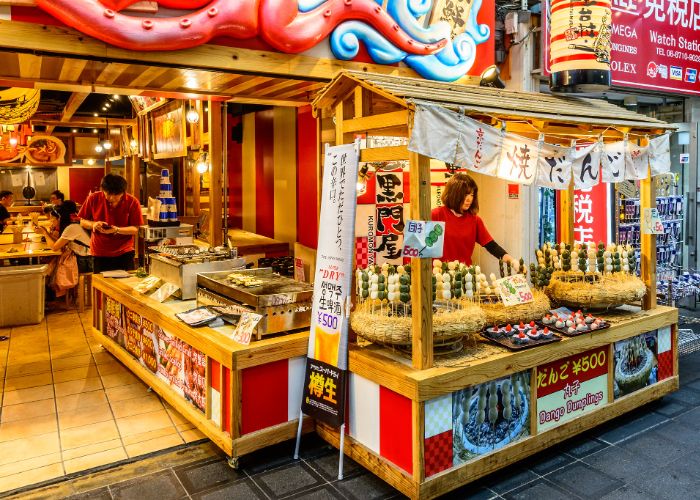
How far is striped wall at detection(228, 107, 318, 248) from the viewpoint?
8.73 metres

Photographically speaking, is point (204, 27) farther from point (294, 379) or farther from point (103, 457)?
point (103, 457)

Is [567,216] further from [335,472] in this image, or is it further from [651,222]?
[335,472]

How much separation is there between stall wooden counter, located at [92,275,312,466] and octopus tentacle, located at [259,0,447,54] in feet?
9.03

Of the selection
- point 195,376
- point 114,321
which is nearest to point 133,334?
point 114,321

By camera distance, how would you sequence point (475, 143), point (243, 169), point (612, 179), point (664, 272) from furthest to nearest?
point (243, 169)
point (664, 272)
point (612, 179)
point (475, 143)

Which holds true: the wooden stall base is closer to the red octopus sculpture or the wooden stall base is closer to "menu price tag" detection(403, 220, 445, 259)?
Result: "menu price tag" detection(403, 220, 445, 259)

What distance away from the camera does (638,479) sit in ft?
13.4

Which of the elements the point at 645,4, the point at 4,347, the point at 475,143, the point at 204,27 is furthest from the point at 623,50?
the point at 4,347

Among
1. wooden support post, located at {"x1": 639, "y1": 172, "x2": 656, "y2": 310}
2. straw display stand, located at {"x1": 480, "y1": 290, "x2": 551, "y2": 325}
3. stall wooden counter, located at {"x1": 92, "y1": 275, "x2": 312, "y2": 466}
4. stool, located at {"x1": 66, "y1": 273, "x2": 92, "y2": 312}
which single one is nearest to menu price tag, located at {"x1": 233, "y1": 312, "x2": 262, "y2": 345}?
stall wooden counter, located at {"x1": 92, "y1": 275, "x2": 312, "y2": 466}

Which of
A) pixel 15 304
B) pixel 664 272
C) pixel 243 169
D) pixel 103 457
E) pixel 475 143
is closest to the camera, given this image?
pixel 475 143

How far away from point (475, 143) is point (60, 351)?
234 inches

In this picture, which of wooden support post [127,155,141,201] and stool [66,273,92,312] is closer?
stool [66,273,92,312]

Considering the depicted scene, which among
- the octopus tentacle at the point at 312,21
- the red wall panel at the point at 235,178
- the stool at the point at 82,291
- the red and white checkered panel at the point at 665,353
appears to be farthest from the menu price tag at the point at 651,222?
the red wall panel at the point at 235,178

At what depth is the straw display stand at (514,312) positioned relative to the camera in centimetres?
464
